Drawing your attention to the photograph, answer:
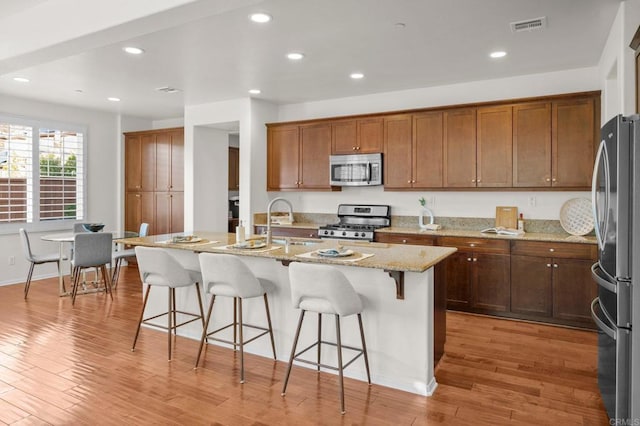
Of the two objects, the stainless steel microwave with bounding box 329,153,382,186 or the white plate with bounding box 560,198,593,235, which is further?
the stainless steel microwave with bounding box 329,153,382,186

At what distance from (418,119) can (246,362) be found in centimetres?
349

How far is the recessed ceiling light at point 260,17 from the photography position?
10.7 ft

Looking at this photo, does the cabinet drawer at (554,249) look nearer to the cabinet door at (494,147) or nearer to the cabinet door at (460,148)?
the cabinet door at (494,147)

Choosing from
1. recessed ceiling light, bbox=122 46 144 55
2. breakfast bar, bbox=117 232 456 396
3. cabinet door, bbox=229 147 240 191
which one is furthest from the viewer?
cabinet door, bbox=229 147 240 191

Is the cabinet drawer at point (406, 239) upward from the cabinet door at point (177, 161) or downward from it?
downward

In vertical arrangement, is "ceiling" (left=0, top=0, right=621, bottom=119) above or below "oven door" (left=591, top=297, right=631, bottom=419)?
above

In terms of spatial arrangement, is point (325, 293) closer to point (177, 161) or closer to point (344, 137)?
point (344, 137)

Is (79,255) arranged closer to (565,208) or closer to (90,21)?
(90,21)

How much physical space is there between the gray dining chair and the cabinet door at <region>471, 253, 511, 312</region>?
14.7 feet

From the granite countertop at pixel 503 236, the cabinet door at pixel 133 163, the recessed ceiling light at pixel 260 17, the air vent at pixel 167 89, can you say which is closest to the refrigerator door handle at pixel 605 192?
the granite countertop at pixel 503 236

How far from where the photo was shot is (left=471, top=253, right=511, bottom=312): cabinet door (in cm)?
455

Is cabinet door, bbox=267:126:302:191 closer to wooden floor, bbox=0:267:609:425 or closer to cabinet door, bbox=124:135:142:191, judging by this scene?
cabinet door, bbox=124:135:142:191

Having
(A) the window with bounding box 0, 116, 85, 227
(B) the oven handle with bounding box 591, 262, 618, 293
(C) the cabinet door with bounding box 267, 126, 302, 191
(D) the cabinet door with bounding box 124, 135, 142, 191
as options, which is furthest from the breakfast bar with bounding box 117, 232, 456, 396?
(D) the cabinet door with bounding box 124, 135, 142, 191

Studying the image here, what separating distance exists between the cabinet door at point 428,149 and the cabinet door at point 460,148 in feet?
0.24
